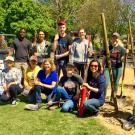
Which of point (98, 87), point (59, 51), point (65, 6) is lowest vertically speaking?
point (98, 87)

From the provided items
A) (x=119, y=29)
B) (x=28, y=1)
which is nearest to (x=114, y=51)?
(x=119, y=29)

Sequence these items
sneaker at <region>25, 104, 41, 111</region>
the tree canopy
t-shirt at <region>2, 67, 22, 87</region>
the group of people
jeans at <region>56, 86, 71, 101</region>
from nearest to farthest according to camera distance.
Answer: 1. the group of people
2. sneaker at <region>25, 104, 41, 111</region>
3. jeans at <region>56, 86, 71, 101</region>
4. t-shirt at <region>2, 67, 22, 87</region>
5. the tree canopy

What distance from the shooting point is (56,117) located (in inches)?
306

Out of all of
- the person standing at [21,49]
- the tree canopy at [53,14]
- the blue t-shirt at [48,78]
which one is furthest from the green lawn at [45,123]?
the tree canopy at [53,14]

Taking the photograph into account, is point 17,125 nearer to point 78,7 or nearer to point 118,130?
point 118,130

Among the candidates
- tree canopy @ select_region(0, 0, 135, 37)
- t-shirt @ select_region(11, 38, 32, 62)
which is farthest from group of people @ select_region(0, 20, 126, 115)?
tree canopy @ select_region(0, 0, 135, 37)

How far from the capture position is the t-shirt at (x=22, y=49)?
10273mm

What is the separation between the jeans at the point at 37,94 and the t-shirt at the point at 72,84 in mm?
503

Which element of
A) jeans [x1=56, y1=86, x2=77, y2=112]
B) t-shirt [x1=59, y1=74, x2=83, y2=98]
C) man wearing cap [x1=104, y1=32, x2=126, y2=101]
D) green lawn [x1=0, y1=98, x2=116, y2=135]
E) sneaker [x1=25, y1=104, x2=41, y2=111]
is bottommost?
green lawn [x1=0, y1=98, x2=116, y2=135]

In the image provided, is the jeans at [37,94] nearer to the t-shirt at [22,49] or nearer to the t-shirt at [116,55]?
the t-shirt at [22,49]

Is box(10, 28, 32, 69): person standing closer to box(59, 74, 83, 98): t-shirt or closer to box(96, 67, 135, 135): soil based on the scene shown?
box(59, 74, 83, 98): t-shirt

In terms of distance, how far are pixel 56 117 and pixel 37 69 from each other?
2194 millimetres

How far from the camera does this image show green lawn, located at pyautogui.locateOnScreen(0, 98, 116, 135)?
22.4 feet

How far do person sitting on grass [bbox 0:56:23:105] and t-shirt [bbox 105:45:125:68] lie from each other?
7.61 feet
